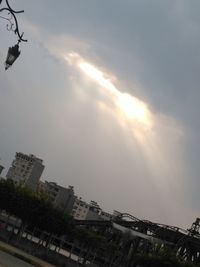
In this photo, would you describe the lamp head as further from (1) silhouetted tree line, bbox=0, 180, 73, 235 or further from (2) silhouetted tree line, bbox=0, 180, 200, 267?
(1) silhouetted tree line, bbox=0, 180, 73, 235

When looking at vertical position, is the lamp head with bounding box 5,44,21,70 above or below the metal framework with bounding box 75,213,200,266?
below

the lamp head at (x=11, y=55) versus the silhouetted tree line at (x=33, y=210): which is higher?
the silhouetted tree line at (x=33, y=210)

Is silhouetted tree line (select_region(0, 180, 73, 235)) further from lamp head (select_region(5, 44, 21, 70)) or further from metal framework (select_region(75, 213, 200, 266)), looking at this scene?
lamp head (select_region(5, 44, 21, 70))

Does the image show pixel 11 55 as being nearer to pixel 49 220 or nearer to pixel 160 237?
pixel 49 220

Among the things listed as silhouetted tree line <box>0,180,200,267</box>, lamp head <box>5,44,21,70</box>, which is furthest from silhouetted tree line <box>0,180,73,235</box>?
lamp head <box>5,44,21,70</box>

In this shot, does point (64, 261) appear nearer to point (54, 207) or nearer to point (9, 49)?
point (54, 207)

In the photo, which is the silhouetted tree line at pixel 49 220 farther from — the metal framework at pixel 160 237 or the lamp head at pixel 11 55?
the lamp head at pixel 11 55

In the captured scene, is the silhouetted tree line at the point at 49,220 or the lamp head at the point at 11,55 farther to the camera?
the silhouetted tree line at the point at 49,220

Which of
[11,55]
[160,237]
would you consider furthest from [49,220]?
[11,55]

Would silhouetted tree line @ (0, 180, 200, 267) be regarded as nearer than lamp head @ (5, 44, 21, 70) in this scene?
No

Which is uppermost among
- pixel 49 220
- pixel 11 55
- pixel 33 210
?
pixel 33 210

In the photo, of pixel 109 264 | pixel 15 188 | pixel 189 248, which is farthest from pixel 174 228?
pixel 15 188

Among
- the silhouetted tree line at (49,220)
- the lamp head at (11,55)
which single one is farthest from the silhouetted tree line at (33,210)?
the lamp head at (11,55)

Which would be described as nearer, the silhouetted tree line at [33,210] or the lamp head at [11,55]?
the lamp head at [11,55]
